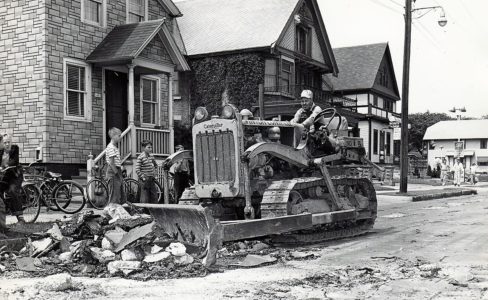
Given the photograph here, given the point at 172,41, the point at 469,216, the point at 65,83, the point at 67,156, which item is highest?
the point at 172,41

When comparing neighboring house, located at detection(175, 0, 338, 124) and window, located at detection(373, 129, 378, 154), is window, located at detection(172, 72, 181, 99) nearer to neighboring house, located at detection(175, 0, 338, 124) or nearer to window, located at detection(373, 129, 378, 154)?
neighboring house, located at detection(175, 0, 338, 124)

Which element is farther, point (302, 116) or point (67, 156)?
point (67, 156)

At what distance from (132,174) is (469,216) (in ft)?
31.9

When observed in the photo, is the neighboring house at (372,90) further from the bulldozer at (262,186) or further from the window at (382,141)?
the bulldozer at (262,186)

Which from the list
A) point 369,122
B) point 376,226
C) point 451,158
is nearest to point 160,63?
point 376,226

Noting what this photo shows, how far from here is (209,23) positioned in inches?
1294

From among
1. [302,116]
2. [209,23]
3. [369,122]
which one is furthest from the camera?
[369,122]

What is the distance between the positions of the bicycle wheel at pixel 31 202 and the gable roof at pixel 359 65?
37996 mm

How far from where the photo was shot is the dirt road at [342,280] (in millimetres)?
5961

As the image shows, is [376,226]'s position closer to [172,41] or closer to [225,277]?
[225,277]

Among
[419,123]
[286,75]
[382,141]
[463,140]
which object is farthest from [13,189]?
[419,123]

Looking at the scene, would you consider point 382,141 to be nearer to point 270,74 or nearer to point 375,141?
point 375,141

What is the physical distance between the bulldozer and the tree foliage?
87.3m

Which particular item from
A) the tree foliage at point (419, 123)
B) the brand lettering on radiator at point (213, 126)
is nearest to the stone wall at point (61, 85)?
the brand lettering on radiator at point (213, 126)
